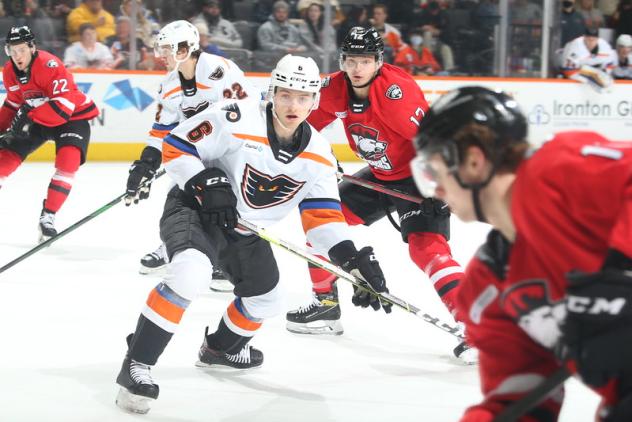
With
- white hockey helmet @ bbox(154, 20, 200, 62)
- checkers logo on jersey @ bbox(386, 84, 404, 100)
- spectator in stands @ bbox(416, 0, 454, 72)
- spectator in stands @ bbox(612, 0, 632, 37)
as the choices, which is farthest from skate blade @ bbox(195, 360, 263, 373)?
spectator in stands @ bbox(612, 0, 632, 37)

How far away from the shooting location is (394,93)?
3799mm

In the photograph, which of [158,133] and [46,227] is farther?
[46,227]

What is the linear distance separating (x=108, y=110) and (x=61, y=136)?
2.56 m

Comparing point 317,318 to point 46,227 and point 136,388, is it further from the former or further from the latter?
point 46,227

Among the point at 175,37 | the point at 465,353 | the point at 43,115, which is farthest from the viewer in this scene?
the point at 43,115

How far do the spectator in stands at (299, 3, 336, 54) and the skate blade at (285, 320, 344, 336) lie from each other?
205 inches

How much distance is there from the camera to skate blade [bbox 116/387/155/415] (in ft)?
9.32

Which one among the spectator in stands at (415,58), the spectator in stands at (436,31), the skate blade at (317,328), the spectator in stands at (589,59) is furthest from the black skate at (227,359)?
the spectator in stands at (589,59)

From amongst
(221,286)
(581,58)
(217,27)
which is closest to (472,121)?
(221,286)

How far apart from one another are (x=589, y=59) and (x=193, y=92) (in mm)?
5759

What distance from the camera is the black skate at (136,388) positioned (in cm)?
283

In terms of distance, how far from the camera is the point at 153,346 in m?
2.83

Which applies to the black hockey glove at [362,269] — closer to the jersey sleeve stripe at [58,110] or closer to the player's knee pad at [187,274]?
the player's knee pad at [187,274]

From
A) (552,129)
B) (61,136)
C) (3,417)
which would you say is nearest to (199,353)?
(3,417)
